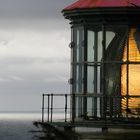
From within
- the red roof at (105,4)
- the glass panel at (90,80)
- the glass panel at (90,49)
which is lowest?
the glass panel at (90,80)

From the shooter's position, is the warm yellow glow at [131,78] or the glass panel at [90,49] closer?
the warm yellow glow at [131,78]

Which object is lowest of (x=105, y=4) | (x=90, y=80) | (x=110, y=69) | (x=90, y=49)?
(x=90, y=80)

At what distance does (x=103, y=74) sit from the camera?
3619cm

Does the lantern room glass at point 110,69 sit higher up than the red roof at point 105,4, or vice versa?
the red roof at point 105,4

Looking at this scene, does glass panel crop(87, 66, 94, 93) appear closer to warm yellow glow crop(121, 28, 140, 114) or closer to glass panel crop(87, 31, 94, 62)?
glass panel crop(87, 31, 94, 62)

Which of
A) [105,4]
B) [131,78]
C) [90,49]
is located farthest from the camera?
[90,49]

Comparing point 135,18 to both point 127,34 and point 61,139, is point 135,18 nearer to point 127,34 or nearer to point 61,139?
point 127,34

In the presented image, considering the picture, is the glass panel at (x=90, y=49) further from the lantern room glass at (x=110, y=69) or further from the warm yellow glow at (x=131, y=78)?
the warm yellow glow at (x=131, y=78)

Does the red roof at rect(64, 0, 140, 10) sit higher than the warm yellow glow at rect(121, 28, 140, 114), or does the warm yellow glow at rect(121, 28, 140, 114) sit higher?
the red roof at rect(64, 0, 140, 10)

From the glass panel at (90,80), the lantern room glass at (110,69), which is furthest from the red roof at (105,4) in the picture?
the glass panel at (90,80)

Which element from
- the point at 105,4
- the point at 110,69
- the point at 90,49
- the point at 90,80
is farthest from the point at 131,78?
the point at 105,4

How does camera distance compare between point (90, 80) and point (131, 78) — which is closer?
point (131, 78)

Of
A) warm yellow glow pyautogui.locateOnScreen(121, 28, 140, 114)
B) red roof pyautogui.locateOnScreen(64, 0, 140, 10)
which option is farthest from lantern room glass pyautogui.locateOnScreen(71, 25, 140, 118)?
red roof pyautogui.locateOnScreen(64, 0, 140, 10)

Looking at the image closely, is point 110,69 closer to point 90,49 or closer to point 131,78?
point 131,78
